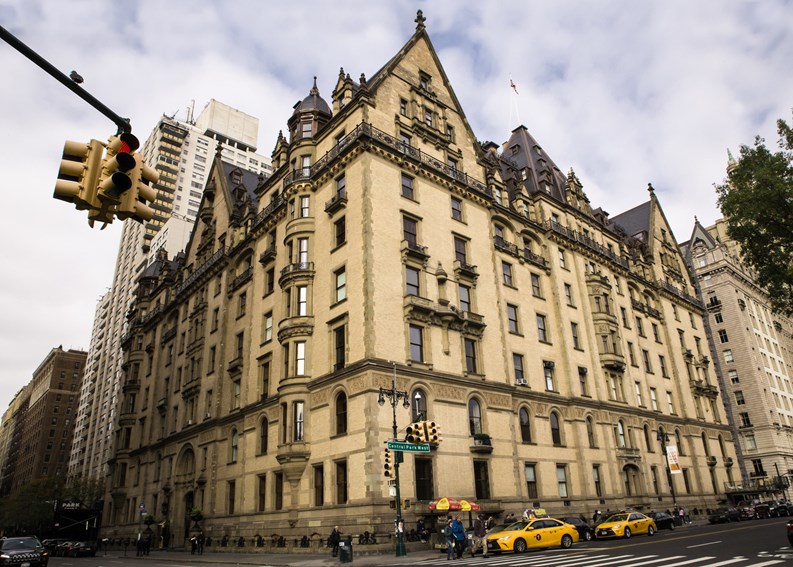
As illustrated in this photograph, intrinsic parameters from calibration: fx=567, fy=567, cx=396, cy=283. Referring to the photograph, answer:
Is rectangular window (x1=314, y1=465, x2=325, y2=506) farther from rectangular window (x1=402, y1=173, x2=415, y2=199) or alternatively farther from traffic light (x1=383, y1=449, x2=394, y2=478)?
rectangular window (x1=402, y1=173, x2=415, y2=199)

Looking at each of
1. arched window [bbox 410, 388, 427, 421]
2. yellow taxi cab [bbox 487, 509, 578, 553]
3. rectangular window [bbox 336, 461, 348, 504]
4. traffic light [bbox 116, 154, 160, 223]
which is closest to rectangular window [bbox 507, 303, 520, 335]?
arched window [bbox 410, 388, 427, 421]

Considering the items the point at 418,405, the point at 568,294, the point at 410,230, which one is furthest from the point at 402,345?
the point at 568,294

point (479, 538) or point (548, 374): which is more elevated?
point (548, 374)

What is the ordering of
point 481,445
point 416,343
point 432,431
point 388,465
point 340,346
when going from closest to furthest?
point 432,431, point 388,465, point 340,346, point 481,445, point 416,343

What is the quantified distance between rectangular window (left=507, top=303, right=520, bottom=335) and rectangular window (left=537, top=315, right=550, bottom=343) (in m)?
2.84

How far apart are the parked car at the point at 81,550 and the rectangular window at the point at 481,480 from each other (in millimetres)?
30290

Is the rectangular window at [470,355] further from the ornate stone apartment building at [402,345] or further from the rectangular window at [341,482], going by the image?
the rectangular window at [341,482]

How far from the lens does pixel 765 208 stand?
93.6 feet

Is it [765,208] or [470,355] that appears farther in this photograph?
[470,355]

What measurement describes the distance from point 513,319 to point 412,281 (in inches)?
425

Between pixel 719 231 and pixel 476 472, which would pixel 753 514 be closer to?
pixel 476 472

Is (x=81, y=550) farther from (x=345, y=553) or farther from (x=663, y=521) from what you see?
(x=663, y=521)

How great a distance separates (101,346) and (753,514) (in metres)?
125

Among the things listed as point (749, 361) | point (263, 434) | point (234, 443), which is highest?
point (749, 361)
